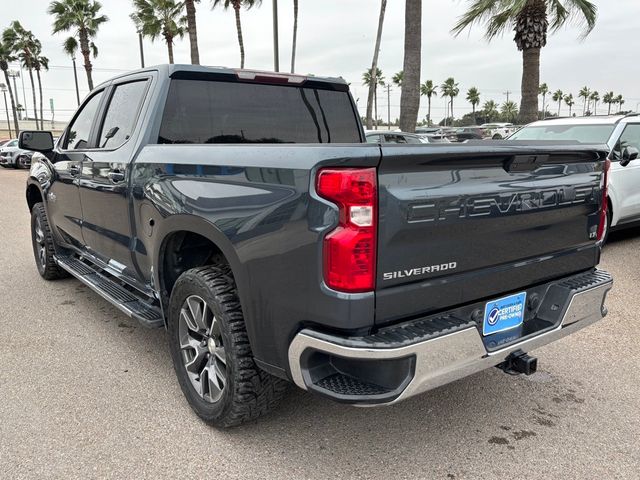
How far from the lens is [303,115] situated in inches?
161

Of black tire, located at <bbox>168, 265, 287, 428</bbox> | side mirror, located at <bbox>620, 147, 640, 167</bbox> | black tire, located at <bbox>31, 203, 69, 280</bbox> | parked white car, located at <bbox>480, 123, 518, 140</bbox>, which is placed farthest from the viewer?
parked white car, located at <bbox>480, 123, 518, 140</bbox>

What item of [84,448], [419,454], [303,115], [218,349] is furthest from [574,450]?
[303,115]

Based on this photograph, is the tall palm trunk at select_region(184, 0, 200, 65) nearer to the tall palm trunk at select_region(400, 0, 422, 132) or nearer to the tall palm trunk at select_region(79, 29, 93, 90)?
the tall palm trunk at select_region(400, 0, 422, 132)

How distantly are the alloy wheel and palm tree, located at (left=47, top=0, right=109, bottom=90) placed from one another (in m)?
36.4

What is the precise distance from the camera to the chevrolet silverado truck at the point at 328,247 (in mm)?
2156

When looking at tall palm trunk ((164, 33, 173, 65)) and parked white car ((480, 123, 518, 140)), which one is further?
tall palm trunk ((164, 33, 173, 65))

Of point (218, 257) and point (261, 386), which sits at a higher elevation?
point (218, 257)

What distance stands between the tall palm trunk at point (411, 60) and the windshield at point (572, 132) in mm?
5689

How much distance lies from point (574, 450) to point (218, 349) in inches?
75.0

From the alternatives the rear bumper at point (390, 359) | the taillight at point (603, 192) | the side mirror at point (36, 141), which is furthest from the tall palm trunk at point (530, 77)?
the rear bumper at point (390, 359)

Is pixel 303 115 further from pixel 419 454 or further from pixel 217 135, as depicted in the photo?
pixel 419 454

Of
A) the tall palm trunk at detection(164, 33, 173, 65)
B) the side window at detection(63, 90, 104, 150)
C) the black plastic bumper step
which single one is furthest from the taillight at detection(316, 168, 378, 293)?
the tall palm trunk at detection(164, 33, 173, 65)

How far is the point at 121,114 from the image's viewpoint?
4.01 metres

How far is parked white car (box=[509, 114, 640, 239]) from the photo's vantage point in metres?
7.05
